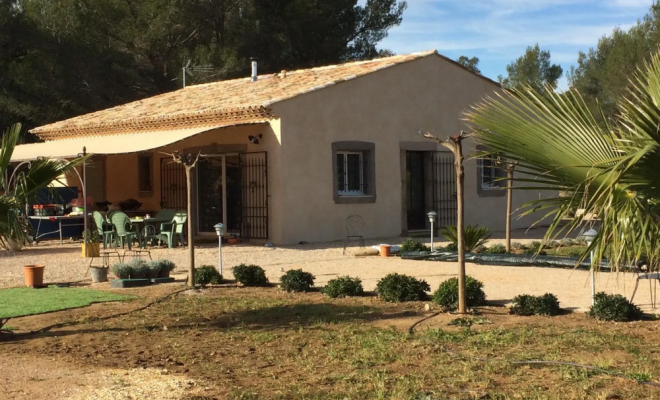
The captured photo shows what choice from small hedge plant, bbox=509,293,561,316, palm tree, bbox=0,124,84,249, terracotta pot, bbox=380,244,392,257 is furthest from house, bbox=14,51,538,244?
palm tree, bbox=0,124,84,249

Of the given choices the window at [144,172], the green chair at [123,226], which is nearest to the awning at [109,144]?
the window at [144,172]

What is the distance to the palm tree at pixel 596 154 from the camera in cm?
497

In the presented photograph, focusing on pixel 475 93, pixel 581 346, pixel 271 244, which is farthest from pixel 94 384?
pixel 475 93

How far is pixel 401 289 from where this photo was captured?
923 cm

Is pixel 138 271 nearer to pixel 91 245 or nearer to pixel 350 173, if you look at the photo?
pixel 91 245

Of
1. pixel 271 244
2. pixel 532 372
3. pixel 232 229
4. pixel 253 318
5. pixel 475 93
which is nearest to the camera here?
pixel 532 372

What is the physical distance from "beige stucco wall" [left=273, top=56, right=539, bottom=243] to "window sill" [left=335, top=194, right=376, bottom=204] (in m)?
0.09

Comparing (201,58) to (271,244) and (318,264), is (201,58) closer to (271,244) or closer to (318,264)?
(271,244)

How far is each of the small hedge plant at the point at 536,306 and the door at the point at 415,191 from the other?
37.1 feet

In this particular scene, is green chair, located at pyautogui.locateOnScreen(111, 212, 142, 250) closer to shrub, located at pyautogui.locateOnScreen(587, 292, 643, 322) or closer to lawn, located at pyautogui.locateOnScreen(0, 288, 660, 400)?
lawn, located at pyautogui.locateOnScreen(0, 288, 660, 400)

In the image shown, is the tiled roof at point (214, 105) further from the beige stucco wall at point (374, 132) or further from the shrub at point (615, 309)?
the shrub at point (615, 309)

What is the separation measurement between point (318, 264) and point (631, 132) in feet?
28.2

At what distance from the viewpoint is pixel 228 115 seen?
17.4 meters

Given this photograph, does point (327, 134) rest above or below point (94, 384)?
above
